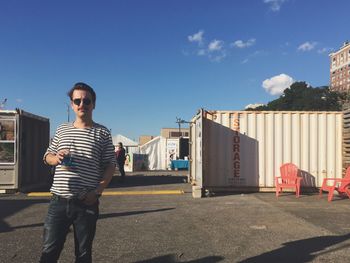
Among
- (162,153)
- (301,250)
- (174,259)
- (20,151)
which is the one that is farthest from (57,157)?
(162,153)

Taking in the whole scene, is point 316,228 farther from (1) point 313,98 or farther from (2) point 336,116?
(1) point 313,98

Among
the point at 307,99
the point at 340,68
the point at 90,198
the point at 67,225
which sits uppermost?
the point at 340,68

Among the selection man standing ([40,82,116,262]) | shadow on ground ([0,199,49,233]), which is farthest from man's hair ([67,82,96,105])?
shadow on ground ([0,199,49,233])

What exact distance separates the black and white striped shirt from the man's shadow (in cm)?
284

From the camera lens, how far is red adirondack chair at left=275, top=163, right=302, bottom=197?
1299 centimetres

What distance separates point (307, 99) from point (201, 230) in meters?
75.6

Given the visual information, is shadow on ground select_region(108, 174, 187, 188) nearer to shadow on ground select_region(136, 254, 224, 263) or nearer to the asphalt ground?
the asphalt ground

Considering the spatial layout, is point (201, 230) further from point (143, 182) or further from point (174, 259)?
point (143, 182)

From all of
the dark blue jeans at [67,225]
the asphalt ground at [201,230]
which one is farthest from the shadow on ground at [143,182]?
the dark blue jeans at [67,225]

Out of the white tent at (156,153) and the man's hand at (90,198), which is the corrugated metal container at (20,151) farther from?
the white tent at (156,153)

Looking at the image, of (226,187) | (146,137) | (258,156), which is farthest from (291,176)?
(146,137)

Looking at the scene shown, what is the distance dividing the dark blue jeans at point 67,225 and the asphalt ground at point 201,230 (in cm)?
208

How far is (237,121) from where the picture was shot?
13.9 m

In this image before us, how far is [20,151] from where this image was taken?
46.8 feet
